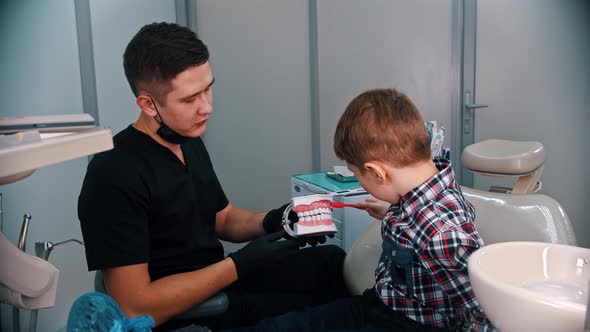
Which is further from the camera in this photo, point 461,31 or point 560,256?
point 461,31

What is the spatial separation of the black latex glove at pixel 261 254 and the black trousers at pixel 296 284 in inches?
5.0

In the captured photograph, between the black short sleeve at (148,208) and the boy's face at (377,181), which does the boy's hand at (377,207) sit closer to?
the boy's face at (377,181)

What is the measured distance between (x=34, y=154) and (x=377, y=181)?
76 centimetres

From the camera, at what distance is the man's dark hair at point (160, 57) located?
114 centimetres

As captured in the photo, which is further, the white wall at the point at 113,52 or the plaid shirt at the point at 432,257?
the white wall at the point at 113,52

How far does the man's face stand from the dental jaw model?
0.33m

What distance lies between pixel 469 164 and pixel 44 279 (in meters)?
1.42

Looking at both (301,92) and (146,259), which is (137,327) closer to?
(146,259)

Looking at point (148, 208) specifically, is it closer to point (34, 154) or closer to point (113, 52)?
point (34, 154)

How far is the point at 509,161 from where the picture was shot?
5.33 feet

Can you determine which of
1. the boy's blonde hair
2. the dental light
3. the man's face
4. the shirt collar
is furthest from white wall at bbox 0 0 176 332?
the shirt collar

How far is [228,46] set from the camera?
2582 millimetres

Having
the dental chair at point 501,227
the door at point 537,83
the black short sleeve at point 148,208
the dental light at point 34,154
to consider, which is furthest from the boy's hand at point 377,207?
the door at point 537,83

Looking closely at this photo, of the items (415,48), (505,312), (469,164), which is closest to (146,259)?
(505,312)
